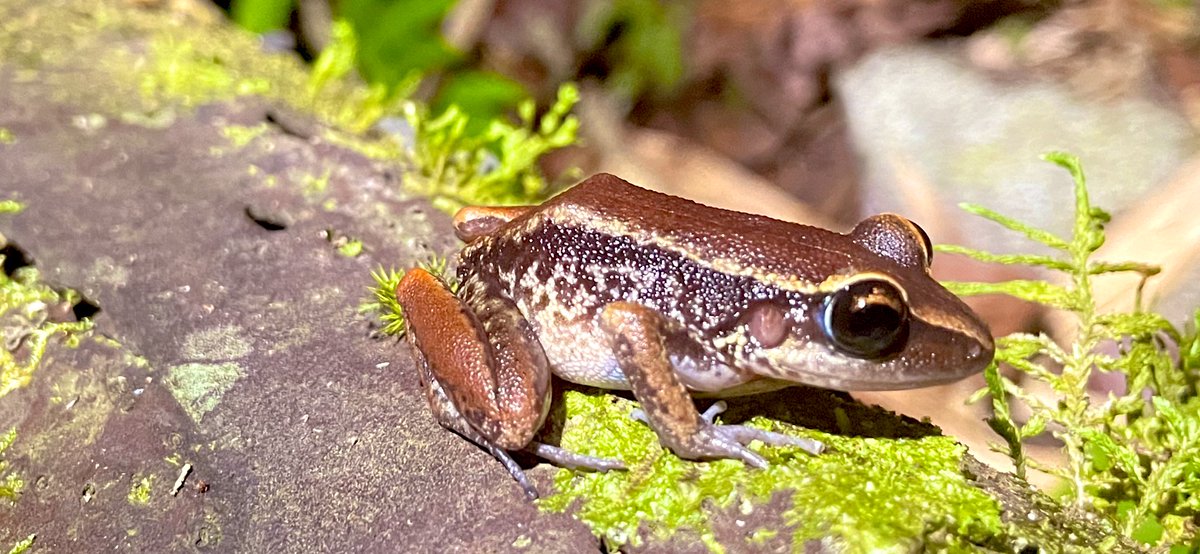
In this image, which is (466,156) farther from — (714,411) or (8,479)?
(8,479)

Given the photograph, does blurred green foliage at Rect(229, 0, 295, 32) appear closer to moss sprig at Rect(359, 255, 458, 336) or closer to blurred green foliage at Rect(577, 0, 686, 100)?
→ blurred green foliage at Rect(577, 0, 686, 100)

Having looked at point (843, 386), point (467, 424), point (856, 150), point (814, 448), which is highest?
point (843, 386)

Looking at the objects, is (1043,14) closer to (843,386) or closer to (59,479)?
(843,386)

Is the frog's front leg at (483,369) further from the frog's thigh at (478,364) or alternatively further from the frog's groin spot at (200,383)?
the frog's groin spot at (200,383)

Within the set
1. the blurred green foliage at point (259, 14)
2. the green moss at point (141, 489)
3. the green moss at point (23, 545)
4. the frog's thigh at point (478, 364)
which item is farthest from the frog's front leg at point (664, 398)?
the blurred green foliage at point (259, 14)

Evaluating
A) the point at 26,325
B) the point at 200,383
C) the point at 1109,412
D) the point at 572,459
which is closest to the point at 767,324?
the point at 572,459

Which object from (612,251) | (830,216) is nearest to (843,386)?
(612,251)
